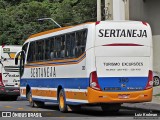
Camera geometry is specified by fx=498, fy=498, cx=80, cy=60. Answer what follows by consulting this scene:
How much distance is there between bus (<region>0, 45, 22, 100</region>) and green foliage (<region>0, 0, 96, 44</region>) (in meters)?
39.1

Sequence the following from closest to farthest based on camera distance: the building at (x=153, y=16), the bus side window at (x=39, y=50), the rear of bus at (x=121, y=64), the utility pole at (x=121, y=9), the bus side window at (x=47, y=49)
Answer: the rear of bus at (x=121, y=64)
the bus side window at (x=47, y=49)
the bus side window at (x=39, y=50)
the building at (x=153, y=16)
the utility pole at (x=121, y=9)

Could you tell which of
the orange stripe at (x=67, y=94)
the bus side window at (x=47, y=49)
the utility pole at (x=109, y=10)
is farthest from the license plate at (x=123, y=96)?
the utility pole at (x=109, y=10)

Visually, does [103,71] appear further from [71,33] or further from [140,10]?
[140,10]

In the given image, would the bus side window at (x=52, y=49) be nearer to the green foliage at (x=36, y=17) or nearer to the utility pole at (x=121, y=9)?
the utility pole at (x=121, y=9)

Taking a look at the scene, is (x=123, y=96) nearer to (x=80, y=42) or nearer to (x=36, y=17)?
(x=80, y=42)

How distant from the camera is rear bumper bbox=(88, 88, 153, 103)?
57.4 ft

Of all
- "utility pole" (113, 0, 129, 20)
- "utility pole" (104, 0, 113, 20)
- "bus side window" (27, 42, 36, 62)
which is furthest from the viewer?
"utility pole" (104, 0, 113, 20)

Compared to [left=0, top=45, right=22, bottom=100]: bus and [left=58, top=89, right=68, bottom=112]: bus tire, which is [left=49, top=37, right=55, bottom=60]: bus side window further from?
[left=0, top=45, right=22, bottom=100]: bus

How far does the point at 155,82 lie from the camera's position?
118 ft

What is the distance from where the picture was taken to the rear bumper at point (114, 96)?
17484 millimetres

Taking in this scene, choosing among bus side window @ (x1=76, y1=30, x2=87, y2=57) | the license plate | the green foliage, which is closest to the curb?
the license plate

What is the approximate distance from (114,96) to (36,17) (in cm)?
5844

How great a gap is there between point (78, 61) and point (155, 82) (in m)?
18.4

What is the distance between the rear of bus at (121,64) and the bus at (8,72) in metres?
12.6
